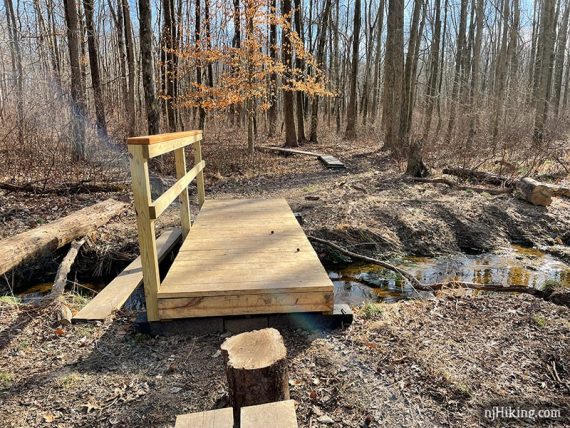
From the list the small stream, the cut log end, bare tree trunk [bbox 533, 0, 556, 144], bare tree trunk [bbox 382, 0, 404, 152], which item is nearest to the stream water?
the small stream

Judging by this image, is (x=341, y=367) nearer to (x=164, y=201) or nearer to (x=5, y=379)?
(x=164, y=201)

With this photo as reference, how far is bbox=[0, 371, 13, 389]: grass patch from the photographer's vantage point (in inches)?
108

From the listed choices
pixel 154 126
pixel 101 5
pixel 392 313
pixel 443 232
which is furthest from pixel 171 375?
pixel 101 5

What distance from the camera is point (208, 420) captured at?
1892 millimetres

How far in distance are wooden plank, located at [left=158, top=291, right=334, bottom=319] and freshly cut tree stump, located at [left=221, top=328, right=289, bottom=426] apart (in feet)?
3.18

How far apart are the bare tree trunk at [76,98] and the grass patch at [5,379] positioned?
707cm

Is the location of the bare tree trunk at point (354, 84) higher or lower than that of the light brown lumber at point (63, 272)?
higher

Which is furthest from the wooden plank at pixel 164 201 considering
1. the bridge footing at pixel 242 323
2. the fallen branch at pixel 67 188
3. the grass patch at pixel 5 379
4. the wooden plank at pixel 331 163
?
the wooden plank at pixel 331 163

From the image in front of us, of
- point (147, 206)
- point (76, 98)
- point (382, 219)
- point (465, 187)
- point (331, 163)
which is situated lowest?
point (382, 219)

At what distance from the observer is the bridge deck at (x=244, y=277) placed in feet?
11.0

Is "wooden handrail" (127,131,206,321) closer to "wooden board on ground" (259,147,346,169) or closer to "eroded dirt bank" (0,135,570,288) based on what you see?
"eroded dirt bank" (0,135,570,288)

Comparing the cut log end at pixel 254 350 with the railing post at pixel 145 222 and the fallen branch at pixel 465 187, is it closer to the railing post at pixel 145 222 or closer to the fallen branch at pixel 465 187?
the railing post at pixel 145 222

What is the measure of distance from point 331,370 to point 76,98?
9268 millimetres

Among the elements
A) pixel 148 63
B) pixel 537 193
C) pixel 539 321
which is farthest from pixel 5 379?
pixel 148 63
